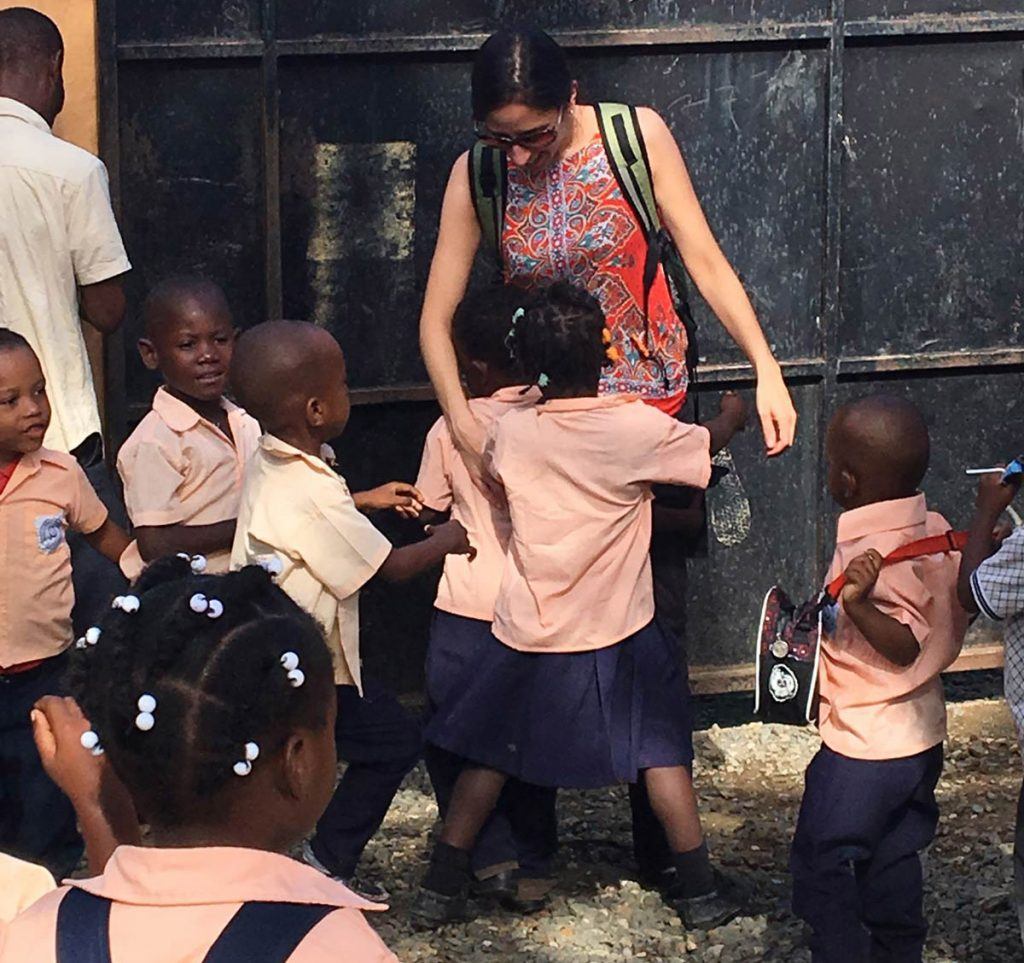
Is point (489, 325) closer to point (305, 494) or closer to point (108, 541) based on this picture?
point (305, 494)

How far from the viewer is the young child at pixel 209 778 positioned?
7.04 feet

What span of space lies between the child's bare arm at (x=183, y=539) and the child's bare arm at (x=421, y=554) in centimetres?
41

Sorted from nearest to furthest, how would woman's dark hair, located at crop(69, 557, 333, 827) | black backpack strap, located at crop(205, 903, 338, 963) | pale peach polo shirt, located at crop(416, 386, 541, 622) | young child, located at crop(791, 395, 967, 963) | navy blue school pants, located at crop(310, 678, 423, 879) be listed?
black backpack strap, located at crop(205, 903, 338, 963) < woman's dark hair, located at crop(69, 557, 333, 827) < young child, located at crop(791, 395, 967, 963) < navy blue school pants, located at crop(310, 678, 423, 879) < pale peach polo shirt, located at crop(416, 386, 541, 622)

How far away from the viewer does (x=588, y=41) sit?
539cm

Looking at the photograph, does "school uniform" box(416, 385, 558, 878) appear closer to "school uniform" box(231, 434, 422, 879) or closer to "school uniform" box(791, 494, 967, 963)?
"school uniform" box(231, 434, 422, 879)

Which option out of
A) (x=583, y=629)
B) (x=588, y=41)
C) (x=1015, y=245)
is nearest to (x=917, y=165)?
(x=1015, y=245)

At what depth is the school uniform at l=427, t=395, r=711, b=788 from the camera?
4.31m

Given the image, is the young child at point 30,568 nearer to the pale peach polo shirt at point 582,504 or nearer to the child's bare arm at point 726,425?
the pale peach polo shirt at point 582,504

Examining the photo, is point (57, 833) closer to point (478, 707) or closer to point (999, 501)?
point (478, 707)

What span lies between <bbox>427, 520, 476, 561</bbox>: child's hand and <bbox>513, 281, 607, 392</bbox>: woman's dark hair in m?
0.36

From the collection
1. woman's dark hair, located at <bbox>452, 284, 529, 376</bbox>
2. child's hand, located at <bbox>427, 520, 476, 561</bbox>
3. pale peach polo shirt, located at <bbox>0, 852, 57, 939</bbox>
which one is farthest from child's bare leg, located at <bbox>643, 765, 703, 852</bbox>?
pale peach polo shirt, located at <bbox>0, 852, 57, 939</bbox>

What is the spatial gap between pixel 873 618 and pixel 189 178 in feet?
7.53

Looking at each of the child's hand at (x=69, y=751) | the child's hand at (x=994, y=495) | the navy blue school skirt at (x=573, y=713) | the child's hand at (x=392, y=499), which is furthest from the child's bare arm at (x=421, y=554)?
the child's hand at (x=69, y=751)

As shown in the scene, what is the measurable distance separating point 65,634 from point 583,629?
111cm
